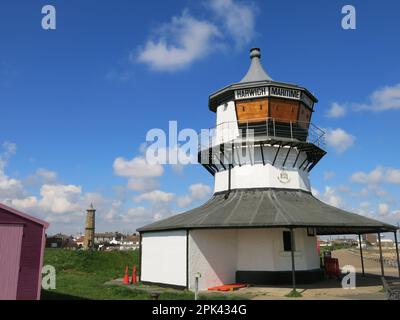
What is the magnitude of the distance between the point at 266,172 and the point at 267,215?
4.05 m

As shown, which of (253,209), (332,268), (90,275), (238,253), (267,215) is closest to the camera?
(267,215)

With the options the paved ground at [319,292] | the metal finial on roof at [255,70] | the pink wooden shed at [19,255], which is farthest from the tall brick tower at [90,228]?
the pink wooden shed at [19,255]

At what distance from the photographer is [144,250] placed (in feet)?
73.7

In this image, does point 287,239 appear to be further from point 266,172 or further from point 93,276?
point 93,276

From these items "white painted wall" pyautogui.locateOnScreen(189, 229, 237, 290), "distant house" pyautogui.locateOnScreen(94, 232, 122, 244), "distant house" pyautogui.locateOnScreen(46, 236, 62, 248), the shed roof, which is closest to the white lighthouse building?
"white painted wall" pyautogui.locateOnScreen(189, 229, 237, 290)

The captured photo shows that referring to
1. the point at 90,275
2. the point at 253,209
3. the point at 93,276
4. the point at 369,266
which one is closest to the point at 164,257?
the point at 253,209

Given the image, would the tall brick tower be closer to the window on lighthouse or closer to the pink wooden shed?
the window on lighthouse

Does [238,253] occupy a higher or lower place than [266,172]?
lower

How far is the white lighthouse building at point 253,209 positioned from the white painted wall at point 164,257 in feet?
0.16

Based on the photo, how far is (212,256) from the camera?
65.2 ft

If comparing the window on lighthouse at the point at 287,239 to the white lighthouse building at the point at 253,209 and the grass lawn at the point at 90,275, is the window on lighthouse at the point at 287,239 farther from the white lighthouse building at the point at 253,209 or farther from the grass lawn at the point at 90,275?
the grass lawn at the point at 90,275
